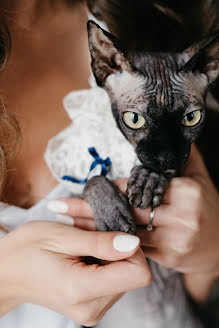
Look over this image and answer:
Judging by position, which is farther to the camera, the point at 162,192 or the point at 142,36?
the point at 142,36

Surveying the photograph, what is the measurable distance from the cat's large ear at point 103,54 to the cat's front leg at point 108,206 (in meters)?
0.32

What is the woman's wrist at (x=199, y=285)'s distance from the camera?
1.20 m

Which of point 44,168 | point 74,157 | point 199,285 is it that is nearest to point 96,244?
point 74,157

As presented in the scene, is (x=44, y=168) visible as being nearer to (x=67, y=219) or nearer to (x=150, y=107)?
(x=67, y=219)

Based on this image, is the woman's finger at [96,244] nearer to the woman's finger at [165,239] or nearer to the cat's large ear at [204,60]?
the woman's finger at [165,239]

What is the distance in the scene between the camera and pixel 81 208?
884mm

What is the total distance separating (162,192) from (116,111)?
265 mm

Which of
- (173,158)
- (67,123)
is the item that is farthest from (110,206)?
(67,123)

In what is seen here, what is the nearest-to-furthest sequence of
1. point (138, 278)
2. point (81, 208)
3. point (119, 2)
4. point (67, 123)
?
point (138, 278)
point (81, 208)
point (119, 2)
point (67, 123)

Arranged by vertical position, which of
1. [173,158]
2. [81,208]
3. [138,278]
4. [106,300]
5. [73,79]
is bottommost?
[106,300]

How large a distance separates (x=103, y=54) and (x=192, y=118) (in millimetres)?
307

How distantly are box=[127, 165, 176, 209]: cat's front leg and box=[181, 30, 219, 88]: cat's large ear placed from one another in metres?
0.30

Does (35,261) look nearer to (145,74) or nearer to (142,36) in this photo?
(145,74)

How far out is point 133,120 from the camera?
75cm
